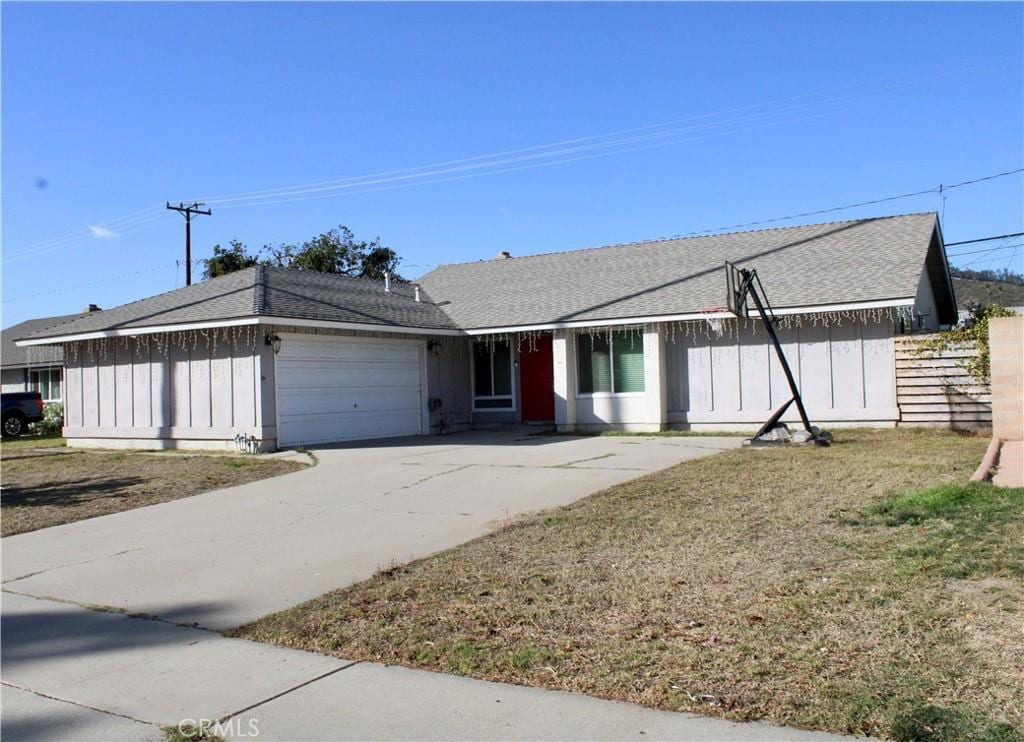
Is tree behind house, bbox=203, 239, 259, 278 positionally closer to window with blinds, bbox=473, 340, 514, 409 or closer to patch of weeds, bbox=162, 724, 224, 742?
window with blinds, bbox=473, 340, 514, 409

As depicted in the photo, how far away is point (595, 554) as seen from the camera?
285 inches

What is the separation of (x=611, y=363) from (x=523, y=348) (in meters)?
2.84

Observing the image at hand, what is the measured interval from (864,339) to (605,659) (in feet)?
45.1

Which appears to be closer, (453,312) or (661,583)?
(661,583)

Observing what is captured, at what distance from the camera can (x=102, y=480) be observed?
550 inches

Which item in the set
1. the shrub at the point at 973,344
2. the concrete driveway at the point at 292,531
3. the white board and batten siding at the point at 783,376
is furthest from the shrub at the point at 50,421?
the shrub at the point at 973,344

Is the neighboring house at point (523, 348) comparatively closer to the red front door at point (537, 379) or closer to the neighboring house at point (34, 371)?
the red front door at point (537, 379)

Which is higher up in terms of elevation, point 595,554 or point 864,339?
point 864,339

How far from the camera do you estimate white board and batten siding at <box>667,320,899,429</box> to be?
55.0 ft

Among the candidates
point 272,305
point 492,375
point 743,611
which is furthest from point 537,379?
point 743,611

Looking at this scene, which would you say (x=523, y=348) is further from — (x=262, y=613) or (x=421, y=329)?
(x=262, y=613)

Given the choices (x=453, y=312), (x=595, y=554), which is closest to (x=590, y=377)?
(x=453, y=312)

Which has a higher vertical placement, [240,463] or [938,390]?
[938,390]

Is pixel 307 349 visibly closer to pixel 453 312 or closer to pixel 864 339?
pixel 453 312
